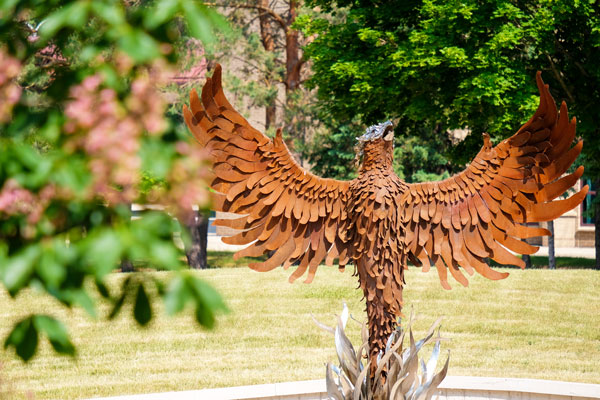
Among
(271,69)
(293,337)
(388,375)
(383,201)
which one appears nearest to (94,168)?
(383,201)

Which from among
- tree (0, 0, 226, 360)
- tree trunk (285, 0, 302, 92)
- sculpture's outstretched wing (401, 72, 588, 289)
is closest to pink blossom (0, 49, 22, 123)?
tree (0, 0, 226, 360)

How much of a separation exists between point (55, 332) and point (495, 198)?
422cm

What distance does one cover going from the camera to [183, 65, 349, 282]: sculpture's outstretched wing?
521 cm

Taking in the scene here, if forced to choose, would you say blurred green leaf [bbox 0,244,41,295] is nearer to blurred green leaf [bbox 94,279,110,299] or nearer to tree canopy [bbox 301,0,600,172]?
blurred green leaf [bbox 94,279,110,299]

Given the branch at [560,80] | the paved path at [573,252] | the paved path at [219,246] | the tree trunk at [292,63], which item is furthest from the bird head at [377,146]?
the paved path at [573,252]

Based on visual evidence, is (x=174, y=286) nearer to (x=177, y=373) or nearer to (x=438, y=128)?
(x=177, y=373)

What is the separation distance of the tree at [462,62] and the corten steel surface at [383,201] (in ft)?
22.4

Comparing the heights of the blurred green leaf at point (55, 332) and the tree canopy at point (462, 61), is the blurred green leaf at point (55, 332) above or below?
below

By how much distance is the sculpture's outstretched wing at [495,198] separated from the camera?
200 inches

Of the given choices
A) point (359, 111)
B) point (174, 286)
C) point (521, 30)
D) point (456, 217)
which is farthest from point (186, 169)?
point (359, 111)

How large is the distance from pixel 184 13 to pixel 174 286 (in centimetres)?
50

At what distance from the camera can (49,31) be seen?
1.34 meters

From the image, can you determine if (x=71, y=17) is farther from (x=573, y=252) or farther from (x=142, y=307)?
(x=573, y=252)

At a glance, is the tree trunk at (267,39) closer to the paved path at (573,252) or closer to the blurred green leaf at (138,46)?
the paved path at (573,252)
